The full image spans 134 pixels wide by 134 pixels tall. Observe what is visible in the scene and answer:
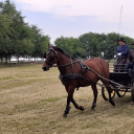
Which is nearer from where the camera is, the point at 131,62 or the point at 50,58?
the point at 50,58

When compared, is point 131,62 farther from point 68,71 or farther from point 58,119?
point 58,119

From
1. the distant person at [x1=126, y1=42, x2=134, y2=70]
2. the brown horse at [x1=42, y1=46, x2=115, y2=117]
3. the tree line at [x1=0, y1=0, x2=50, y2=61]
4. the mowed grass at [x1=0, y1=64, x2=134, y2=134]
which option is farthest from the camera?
the tree line at [x1=0, y1=0, x2=50, y2=61]

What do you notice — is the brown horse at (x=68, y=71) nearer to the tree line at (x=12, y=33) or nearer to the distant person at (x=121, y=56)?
the distant person at (x=121, y=56)

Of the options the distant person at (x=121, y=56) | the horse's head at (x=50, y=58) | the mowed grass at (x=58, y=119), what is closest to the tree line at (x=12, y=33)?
the mowed grass at (x=58, y=119)

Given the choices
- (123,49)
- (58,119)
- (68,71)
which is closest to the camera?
(58,119)

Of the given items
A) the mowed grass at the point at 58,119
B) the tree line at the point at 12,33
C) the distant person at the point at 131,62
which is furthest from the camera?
the tree line at the point at 12,33

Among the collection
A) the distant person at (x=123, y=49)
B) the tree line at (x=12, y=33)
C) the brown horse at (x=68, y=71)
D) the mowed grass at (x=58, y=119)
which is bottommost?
the mowed grass at (x=58, y=119)

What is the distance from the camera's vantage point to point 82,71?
662cm

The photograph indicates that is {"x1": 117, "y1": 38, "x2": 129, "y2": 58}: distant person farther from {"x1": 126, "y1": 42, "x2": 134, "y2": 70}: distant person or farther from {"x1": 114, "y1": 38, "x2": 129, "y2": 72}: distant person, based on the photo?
{"x1": 126, "y1": 42, "x2": 134, "y2": 70}: distant person

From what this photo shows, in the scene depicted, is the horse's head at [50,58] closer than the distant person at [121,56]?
Yes

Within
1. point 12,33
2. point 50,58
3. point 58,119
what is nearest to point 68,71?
point 50,58

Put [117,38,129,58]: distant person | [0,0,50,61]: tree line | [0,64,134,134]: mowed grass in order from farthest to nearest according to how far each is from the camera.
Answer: [0,0,50,61]: tree line < [117,38,129,58]: distant person < [0,64,134,134]: mowed grass

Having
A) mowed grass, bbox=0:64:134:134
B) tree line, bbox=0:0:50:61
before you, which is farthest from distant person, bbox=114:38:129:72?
tree line, bbox=0:0:50:61

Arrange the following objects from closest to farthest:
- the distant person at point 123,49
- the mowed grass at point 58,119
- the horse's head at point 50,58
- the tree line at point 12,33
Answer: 1. the mowed grass at point 58,119
2. the horse's head at point 50,58
3. the distant person at point 123,49
4. the tree line at point 12,33
